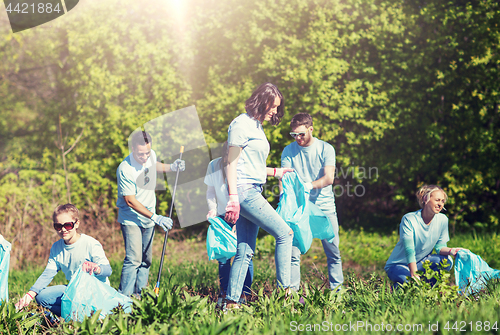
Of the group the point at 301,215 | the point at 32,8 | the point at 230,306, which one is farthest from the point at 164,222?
the point at 32,8

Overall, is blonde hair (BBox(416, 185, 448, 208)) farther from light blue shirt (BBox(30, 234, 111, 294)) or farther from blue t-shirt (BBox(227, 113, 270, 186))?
light blue shirt (BBox(30, 234, 111, 294))

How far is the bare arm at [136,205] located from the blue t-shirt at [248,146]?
939 millimetres

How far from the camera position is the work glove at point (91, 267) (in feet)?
9.82

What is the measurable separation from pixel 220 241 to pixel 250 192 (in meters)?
0.44

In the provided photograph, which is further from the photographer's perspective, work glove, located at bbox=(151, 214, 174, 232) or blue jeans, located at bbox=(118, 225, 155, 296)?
blue jeans, located at bbox=(118, 225, 155, 296)

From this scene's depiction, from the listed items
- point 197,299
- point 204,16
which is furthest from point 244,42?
point 197,299

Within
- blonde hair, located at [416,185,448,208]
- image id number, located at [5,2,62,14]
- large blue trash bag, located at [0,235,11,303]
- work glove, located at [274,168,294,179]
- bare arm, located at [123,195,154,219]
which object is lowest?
large blue trash bag, located at [0,235,11,303]

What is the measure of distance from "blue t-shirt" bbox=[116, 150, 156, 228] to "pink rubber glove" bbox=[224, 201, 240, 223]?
0.99m

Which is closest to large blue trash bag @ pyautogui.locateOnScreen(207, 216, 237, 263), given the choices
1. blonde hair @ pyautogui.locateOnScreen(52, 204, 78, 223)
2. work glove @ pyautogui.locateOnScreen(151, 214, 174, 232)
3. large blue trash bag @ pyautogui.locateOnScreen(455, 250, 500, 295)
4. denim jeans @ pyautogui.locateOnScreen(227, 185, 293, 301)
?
denim jeans @ pyautogui.locateOnScreen(227, 185, 293, 301)

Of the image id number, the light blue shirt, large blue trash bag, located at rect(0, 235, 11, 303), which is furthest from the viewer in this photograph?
the image id number

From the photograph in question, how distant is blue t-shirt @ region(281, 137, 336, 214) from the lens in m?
3.69

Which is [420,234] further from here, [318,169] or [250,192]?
[250,192]

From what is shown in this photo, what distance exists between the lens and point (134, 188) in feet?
11.6

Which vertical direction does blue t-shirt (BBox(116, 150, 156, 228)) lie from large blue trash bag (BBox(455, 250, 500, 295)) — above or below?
above
